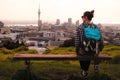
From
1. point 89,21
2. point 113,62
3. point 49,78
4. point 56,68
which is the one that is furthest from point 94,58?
point 113,62

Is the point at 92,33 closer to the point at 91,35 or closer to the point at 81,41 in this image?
the point at 91,35

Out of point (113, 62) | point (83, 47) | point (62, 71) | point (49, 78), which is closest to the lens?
point (83, 47)

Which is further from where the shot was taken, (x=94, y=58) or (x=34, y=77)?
(x=34, y=77)

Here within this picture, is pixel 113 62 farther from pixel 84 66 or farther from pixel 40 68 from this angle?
pixel 84 66

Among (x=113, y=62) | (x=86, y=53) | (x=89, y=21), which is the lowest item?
(x=113, y=62)

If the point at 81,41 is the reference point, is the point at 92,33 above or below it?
above

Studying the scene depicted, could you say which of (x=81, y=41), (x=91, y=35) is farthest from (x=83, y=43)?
(x=91, y=35)

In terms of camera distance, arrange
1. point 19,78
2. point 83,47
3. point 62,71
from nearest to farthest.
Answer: point 83,47 < point 19,78 < point 62,71

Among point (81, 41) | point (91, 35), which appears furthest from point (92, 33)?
point (81, 41)

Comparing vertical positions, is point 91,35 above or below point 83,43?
above

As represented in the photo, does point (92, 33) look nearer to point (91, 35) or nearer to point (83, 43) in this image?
point (91, 35)

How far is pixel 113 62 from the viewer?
8.75 m

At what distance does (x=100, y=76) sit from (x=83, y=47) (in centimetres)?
76

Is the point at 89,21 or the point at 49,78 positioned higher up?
the point at 89,21
